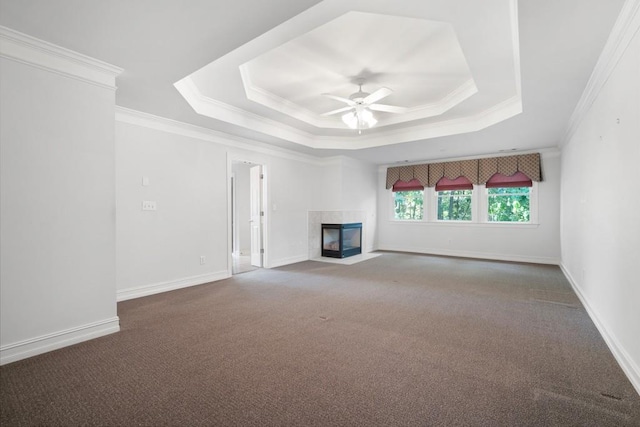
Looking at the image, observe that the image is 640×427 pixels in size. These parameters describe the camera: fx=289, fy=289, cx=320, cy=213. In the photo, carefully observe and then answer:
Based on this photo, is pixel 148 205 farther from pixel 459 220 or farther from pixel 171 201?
pixel 459 220

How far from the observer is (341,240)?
684 centimetres

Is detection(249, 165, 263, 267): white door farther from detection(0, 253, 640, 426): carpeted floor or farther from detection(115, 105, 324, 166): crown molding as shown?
detection(0, 253, 640, 426): carpeted floor

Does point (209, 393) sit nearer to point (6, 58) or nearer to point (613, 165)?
point (6, 58)

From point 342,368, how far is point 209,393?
903mm

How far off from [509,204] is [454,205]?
3.85 feet

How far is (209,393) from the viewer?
1810 mm

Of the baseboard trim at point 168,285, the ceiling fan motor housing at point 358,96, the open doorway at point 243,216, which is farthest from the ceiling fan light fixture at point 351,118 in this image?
the baseboard trim at point 168,285

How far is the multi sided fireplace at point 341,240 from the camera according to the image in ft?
22.6

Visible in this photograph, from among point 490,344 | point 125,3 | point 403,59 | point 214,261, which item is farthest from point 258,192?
point 490,344

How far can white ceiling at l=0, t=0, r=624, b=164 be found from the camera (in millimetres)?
2023

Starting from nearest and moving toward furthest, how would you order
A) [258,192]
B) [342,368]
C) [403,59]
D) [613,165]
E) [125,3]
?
[125,3]
[342,368]
[613,165]
[403,59]
[258,192]

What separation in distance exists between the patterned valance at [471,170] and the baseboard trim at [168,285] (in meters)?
5.34

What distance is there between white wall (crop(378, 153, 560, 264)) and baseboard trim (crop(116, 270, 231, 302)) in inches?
195

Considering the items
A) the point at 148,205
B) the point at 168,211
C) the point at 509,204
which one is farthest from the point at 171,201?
the point at 509,204
